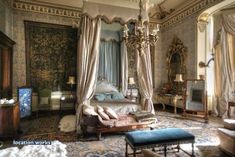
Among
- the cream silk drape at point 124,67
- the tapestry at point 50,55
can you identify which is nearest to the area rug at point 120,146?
the cream silk drape at point 124,67

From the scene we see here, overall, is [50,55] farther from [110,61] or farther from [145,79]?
[145,79]

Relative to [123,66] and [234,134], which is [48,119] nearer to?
[123,66]

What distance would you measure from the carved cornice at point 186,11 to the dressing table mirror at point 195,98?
272 centimetres

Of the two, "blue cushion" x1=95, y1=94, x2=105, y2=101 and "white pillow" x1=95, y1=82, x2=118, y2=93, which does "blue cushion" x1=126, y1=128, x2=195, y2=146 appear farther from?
"white pillow" x1=95, y1=82, x2=118, y2=93

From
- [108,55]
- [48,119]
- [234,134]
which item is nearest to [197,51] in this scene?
[108,55]

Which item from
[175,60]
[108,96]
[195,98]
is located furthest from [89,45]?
[175,60]

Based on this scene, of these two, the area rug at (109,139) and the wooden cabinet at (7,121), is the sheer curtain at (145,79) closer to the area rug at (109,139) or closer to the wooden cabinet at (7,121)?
the area rug at (109,139)

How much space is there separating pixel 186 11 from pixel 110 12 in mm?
3929

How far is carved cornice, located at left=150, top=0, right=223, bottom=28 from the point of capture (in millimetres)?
6016

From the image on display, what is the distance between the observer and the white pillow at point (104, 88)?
683 cm

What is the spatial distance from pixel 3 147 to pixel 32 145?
2.06 ft

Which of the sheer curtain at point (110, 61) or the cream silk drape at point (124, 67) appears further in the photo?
the cream silk drape at point (124, 67)

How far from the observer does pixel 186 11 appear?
7039 millimetres

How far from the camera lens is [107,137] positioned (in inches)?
171
